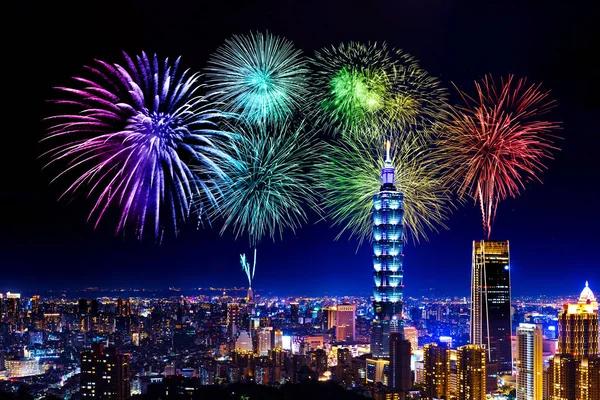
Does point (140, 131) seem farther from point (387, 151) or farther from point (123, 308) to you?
point (123, 308)

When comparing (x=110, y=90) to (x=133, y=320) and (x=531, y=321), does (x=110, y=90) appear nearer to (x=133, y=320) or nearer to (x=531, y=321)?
(x=133, y=320)

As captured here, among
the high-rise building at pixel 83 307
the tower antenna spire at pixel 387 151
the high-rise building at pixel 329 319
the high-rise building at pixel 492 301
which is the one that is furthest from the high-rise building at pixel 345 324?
the tower antenna spire at pixel 387 151

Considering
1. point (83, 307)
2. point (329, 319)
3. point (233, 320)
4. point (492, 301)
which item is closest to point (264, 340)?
point (233, 320)

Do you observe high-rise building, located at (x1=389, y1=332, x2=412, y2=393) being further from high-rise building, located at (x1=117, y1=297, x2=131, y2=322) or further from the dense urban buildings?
high-rise building, located at (x1=117, y1=297, x2=131, y2=322)

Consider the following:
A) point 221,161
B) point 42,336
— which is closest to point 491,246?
point 42,336

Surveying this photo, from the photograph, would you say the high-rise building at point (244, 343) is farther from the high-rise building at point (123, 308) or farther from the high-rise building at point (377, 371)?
the high-rise building at point (377, 371)

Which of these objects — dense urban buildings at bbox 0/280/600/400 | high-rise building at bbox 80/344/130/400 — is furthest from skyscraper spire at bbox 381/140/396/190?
high-rise building at bbox 80/344/130/400

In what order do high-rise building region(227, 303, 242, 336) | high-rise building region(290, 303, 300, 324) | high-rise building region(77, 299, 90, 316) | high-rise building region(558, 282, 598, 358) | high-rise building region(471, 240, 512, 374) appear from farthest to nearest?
high-rise building region(471, 240, 512, 374) → high-rise building region(290, 303, 300, 324) → high-rise building region(227, 303, 242, 336) → high-rise building region(77, 299, 90, 316) → high-rise building region(558, 282, 598, 358)
